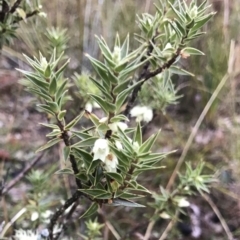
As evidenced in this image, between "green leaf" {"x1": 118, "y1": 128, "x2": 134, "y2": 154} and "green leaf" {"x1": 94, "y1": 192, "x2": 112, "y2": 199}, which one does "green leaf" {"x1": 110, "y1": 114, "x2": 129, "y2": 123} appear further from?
"green leaf" {"x1": 94, "y1": 192, "x2": 112, "y2": 199}

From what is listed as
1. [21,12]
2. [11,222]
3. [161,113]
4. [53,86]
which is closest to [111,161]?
[53,86]

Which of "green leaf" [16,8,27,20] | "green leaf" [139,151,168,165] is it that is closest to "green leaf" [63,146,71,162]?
"green leaf" [139,151,168,165]

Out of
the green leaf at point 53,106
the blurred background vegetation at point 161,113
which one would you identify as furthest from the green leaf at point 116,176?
the blurred background vegetation at point 161,113

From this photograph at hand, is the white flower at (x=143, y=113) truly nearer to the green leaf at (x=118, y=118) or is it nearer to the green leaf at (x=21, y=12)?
the green leaf at (x=21, y=12)

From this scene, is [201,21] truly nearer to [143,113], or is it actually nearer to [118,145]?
[118,145]

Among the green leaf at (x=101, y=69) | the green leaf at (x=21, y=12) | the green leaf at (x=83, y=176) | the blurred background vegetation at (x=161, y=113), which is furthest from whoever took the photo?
the blurred background vegetation at (x=161, y=113)

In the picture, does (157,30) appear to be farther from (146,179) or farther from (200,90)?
(200,90)

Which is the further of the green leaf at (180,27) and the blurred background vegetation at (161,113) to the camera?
the blurred background vegetation at (161,113)
